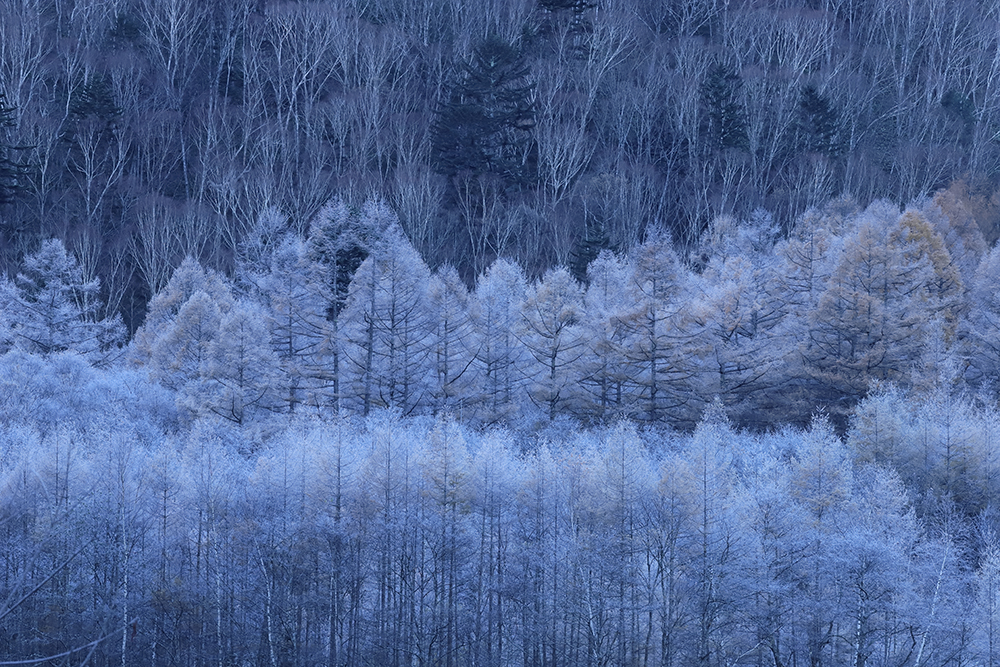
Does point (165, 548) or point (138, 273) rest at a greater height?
point (138, 273)

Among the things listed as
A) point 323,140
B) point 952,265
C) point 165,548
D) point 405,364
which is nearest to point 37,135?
point 323,140

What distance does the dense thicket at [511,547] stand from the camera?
2700 centimetres

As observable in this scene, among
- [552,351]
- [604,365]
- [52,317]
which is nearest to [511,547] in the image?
[604,365]

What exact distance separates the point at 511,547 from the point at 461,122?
138 ft

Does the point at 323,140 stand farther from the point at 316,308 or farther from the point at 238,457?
the point at 238,457

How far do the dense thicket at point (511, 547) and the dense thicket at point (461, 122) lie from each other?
25.4m

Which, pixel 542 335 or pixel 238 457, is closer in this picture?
pixel 238 457

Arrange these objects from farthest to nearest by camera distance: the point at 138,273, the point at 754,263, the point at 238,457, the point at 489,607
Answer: the point at 138,273
the point at 754,263
the point at 238,457
the point at 489,607

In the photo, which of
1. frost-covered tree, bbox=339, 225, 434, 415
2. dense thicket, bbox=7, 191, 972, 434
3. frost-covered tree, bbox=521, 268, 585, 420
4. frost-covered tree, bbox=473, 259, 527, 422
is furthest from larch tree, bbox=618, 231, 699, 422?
frost-covered tree, bbox=339, 225, 434, 415

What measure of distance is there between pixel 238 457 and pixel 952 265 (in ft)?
96.1

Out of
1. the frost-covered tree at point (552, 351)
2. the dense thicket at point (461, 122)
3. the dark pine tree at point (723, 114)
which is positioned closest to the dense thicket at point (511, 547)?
the frost-covered tree at point (552, 351)

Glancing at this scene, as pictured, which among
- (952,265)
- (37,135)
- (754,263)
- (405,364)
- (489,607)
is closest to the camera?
(489,607)

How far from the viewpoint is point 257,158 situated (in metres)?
66.3

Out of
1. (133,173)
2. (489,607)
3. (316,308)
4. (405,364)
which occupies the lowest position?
(489,607)
